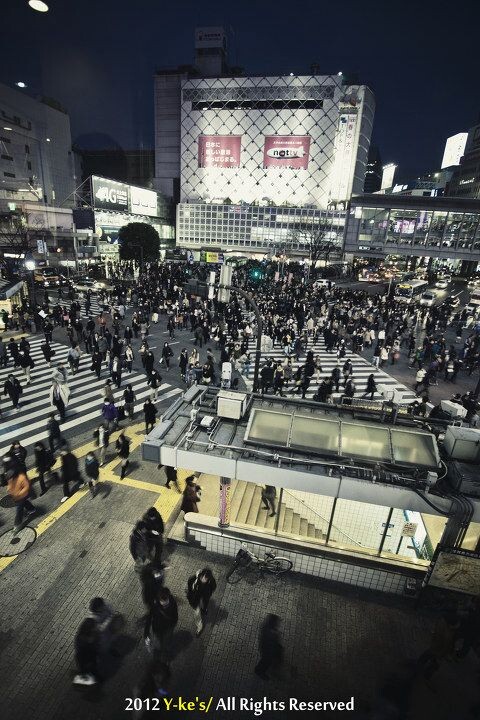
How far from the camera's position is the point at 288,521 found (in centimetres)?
812

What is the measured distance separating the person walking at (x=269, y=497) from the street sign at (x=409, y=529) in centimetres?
267

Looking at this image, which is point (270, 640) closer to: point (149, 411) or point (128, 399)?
point (149, 411)

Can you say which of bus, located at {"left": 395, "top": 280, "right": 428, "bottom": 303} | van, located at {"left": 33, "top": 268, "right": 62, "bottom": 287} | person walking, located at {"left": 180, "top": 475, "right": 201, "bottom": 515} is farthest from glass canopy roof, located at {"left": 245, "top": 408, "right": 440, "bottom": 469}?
bus, located at {"left": 395, "top": 280, "right": 428, "bottom": 303}

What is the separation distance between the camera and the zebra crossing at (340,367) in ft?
54.9

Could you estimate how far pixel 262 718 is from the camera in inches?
191

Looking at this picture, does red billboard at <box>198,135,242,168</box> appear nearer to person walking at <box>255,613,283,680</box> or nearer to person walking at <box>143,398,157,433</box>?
person walking at <box>143,398,157,433</box>

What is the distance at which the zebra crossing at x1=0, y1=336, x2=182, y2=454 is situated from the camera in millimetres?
11705

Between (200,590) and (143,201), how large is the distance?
75.5 metres

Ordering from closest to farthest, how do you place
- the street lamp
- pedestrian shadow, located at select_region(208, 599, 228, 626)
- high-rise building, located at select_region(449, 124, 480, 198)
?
the street lamp < pedestrian shadow, located at select_region(208, 599, 228, 626) < high-rise building, located at select_region(449, 124, 480, 198)

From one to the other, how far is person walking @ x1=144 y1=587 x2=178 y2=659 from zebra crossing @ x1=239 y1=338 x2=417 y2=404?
37.3 feet

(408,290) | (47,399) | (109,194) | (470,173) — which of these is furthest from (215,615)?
(470,173)

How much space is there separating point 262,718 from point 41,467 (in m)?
6.88

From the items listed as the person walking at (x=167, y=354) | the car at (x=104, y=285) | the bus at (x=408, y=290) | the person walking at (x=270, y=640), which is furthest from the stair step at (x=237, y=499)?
the bus at (x=408, y=290)

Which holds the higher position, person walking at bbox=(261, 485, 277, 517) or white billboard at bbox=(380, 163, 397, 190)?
white billboard at bbox=(380, 163, 397, 190)
